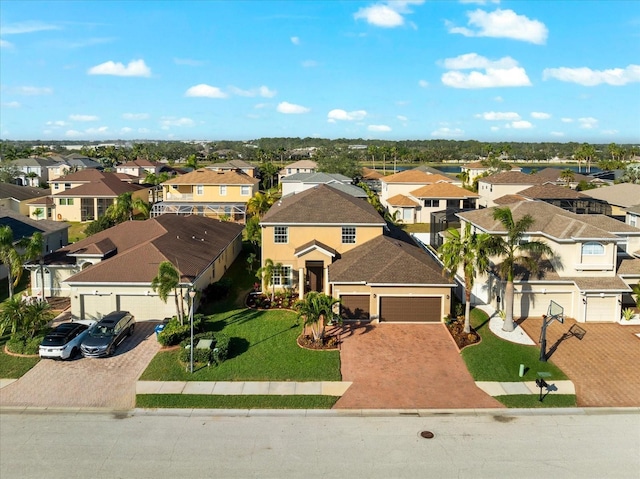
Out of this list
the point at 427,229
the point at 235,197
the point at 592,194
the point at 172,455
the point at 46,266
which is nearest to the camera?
the point at 172,455

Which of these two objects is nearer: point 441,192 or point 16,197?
point 441,192

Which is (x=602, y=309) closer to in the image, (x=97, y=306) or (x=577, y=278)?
(x=577, y=278)

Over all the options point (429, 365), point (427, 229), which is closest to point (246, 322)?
point (429, 365)

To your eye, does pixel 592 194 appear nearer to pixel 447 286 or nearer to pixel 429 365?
pixel 447 286

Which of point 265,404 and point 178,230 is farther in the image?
point 178,230

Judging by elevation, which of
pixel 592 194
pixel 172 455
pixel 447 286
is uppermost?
pixel 592 194

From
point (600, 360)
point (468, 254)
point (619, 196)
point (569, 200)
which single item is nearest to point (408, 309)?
point (468, 254)

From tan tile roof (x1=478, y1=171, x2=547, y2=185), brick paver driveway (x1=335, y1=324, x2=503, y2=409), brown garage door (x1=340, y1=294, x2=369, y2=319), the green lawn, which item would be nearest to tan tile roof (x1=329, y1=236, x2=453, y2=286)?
brown garage door (x1=340, y1=294, x2=369, y2=319)
